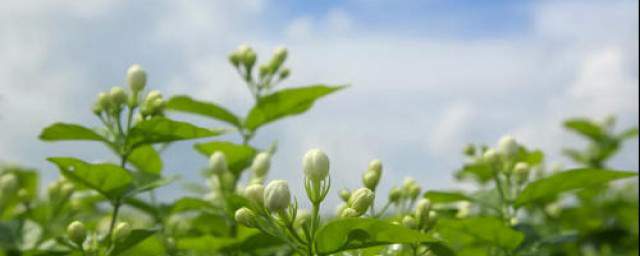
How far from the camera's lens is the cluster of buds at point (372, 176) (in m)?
2.64

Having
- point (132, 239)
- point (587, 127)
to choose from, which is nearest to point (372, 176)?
point (132, 239)

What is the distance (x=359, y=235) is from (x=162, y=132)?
1.22 m

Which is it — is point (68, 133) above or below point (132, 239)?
above

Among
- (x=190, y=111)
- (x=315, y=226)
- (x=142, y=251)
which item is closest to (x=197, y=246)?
(x=142, y=251)

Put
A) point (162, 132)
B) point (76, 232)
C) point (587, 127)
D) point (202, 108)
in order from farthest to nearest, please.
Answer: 1. point (587, 127)
2. point (202, 108)
3. point (162, 132)
4. point (76, 232)

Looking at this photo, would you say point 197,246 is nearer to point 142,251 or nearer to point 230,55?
point 142,251

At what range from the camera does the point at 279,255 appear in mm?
3773

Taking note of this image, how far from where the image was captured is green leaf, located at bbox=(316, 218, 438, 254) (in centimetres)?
172

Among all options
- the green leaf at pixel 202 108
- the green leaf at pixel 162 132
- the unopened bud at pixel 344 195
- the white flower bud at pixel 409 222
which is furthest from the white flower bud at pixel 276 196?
the green leaf at pixel 202 108

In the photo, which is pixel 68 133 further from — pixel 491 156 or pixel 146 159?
pixel 491 156

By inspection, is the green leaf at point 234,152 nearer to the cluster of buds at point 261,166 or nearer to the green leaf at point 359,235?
the cluster of buds at point 261,166

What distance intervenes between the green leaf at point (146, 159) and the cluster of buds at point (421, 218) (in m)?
1.36

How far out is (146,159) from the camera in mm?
3414

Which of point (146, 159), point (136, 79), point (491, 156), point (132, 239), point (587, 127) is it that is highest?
point (587, 127)
